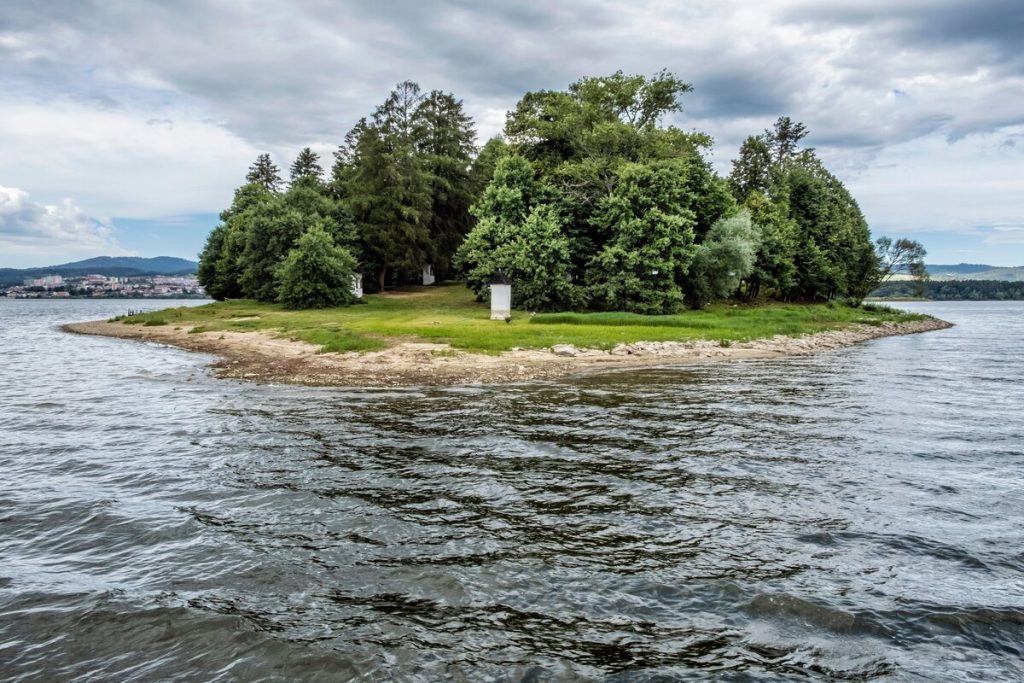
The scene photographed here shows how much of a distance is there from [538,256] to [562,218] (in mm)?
4438

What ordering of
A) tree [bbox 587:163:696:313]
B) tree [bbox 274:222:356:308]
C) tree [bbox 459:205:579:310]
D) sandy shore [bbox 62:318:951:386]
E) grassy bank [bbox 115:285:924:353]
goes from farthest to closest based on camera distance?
tree [bbox 274:222:356:308] → tree [bbox 459:205:579:310] → tree [bbox 587:163:696:313] → grassy bank [bbox 115:285:924:353] → sandy shore [bbox 62:318:951:386]

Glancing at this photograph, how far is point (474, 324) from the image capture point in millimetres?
35375

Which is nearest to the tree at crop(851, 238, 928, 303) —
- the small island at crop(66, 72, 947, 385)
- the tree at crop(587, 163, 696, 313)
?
the small island at crop(66, 72, 947, 385)

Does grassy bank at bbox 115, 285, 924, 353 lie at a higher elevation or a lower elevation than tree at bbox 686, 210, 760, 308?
lower

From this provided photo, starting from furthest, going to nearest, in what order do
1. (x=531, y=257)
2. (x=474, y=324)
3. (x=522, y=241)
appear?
1. (x=522, y=241)
2. (x=531, y=257)
3. (x=474, y=324)

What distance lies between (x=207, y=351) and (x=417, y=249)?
→ 32.8 metres

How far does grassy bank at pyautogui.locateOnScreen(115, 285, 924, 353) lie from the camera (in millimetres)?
29672

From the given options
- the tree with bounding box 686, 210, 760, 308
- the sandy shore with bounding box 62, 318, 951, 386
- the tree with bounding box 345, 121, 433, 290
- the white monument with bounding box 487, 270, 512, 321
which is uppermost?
the tree with bounding box 345, 121, 433, 290

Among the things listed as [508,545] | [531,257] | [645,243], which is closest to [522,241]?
[531,257]

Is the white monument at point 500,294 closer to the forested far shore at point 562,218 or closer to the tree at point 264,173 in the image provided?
the forested far shore at point 562,218

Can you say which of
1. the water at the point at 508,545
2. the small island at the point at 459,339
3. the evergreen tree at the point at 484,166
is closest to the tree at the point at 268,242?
the small island at the point at 459,339

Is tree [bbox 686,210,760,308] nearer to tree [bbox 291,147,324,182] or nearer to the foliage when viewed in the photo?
the foliage

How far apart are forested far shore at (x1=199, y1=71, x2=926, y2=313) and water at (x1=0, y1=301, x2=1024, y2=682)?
1151 inches

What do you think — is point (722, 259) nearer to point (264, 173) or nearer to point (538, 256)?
point (538, 256)
